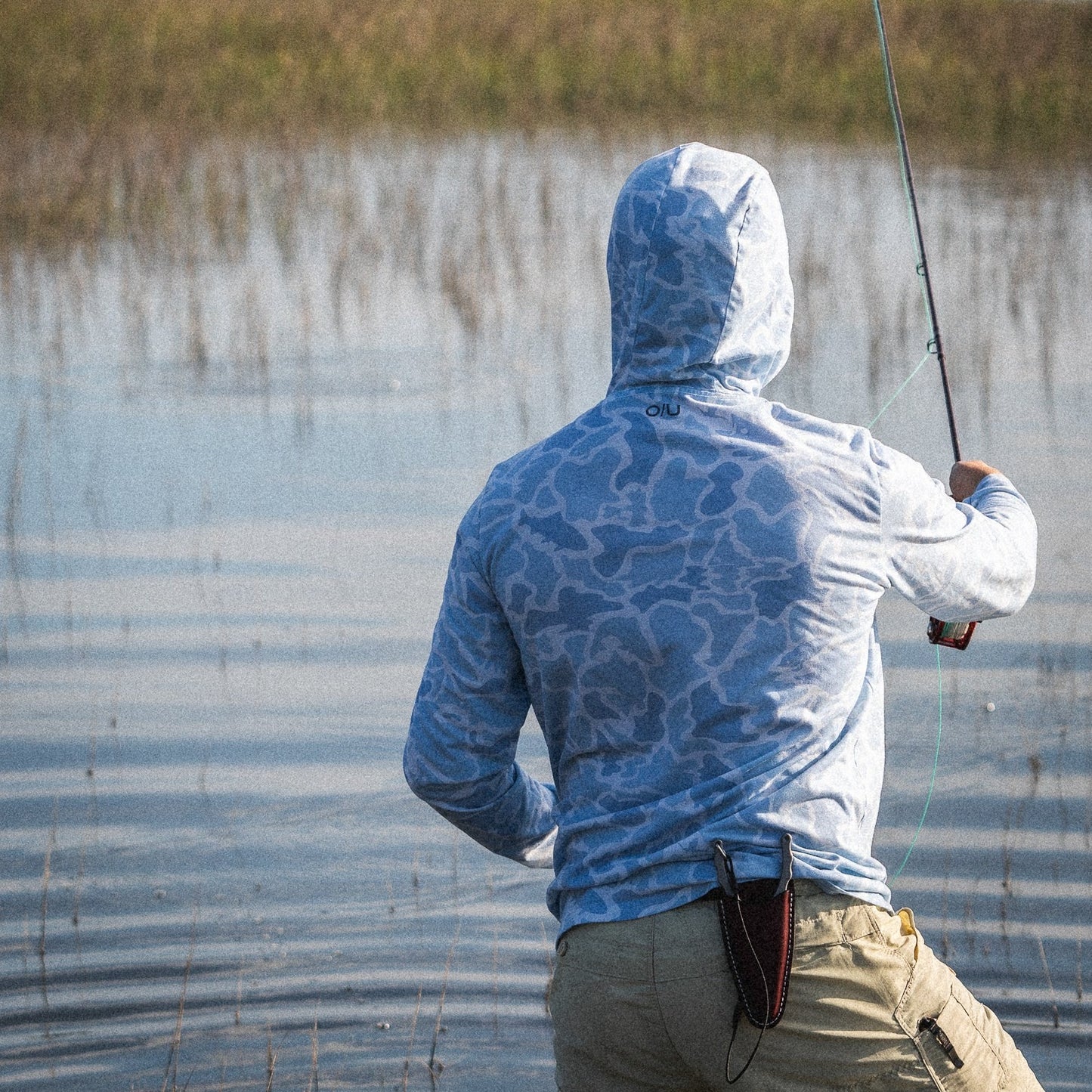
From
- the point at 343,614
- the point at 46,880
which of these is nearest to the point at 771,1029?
the point at 46,880

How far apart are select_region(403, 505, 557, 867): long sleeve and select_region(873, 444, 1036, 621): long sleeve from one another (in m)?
0.49

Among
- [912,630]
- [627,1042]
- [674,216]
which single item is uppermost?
[674,216]

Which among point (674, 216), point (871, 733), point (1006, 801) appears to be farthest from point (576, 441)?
point (1006, 801)

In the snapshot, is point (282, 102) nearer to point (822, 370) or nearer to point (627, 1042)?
point (822, 370)

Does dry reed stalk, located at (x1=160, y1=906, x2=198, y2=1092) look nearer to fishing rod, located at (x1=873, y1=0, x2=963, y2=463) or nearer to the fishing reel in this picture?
the fishing reel

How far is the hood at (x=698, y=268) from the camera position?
93.5 inches

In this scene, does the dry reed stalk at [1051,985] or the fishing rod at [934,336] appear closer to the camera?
the fishing rod at [934,336]

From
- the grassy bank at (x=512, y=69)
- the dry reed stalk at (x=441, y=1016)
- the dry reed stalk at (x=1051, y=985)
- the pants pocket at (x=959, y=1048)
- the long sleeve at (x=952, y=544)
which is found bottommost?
the dry reed stalk at (x=441, y=1016)

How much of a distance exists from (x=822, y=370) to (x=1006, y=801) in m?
4.84

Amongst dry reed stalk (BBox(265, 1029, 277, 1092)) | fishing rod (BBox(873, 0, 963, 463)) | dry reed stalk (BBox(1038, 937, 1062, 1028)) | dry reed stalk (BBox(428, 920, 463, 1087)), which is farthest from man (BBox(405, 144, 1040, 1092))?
dry reed stalk (BBox(1038, 937, 1062, 1028))

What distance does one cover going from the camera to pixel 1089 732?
6160 millimetres

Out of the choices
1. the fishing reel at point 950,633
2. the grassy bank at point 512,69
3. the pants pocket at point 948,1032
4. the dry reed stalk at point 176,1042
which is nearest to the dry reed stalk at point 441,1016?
the dry reed stalk at point 176,1042

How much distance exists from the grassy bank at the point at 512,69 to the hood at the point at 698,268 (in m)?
15.7

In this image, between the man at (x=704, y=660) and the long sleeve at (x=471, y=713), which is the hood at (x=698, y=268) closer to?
the man at (x=704, y=660)
